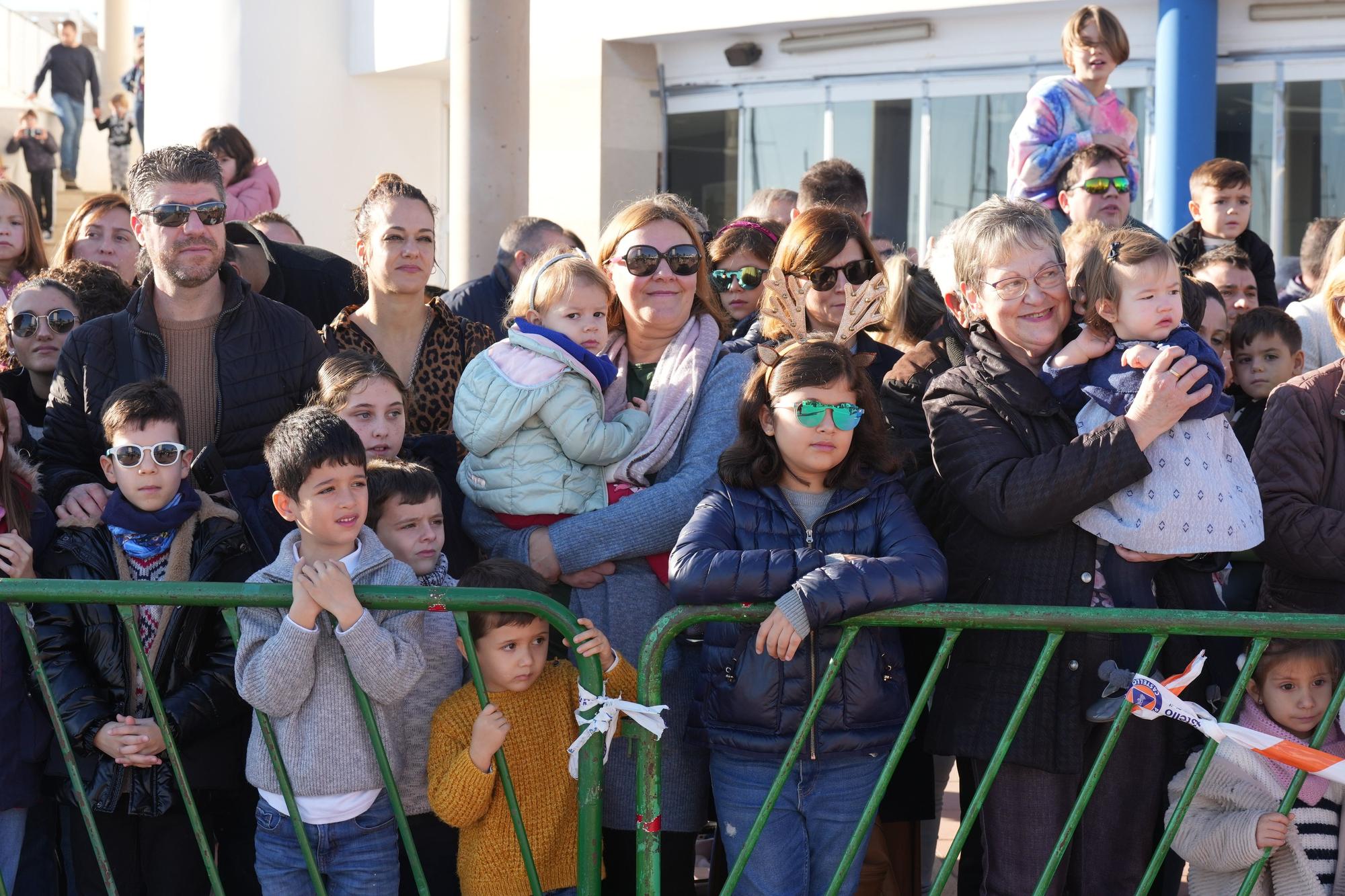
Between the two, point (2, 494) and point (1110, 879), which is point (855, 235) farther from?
point (2, 494)

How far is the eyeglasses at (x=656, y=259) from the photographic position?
3885 mm

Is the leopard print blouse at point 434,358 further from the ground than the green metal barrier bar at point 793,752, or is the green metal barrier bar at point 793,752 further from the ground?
the leopard print blouse at point 434,358

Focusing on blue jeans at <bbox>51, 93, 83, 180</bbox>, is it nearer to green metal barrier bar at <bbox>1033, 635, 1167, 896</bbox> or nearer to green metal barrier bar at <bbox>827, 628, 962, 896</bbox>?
green metal barrier bar at <bbox>827, 628, 962, 896</bbox>

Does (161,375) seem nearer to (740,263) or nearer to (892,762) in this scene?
(740,263)

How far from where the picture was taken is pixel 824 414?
3.37m

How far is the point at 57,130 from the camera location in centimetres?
2102

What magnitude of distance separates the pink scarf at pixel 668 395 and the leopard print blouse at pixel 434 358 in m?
0.65

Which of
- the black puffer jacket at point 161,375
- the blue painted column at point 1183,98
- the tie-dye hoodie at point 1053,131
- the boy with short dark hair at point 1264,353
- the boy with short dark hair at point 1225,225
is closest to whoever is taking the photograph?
the black puffer jacket at point 161,375

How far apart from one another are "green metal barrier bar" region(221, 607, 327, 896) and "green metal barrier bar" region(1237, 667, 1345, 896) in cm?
207

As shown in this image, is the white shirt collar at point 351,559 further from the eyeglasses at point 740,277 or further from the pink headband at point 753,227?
the pink headband at point 753,227

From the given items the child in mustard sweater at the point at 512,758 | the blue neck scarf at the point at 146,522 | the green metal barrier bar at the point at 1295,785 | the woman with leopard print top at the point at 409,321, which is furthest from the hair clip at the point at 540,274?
the green metal barrier bar at the point at 1295,785

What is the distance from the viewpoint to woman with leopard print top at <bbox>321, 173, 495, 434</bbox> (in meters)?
4.43

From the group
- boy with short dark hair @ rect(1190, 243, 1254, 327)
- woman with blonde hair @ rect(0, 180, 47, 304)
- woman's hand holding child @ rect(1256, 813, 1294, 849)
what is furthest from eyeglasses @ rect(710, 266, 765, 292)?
woman with blonde hair @ rect(0, 180, 47, 304)

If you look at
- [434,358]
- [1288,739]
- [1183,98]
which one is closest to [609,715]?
[1288,739]
